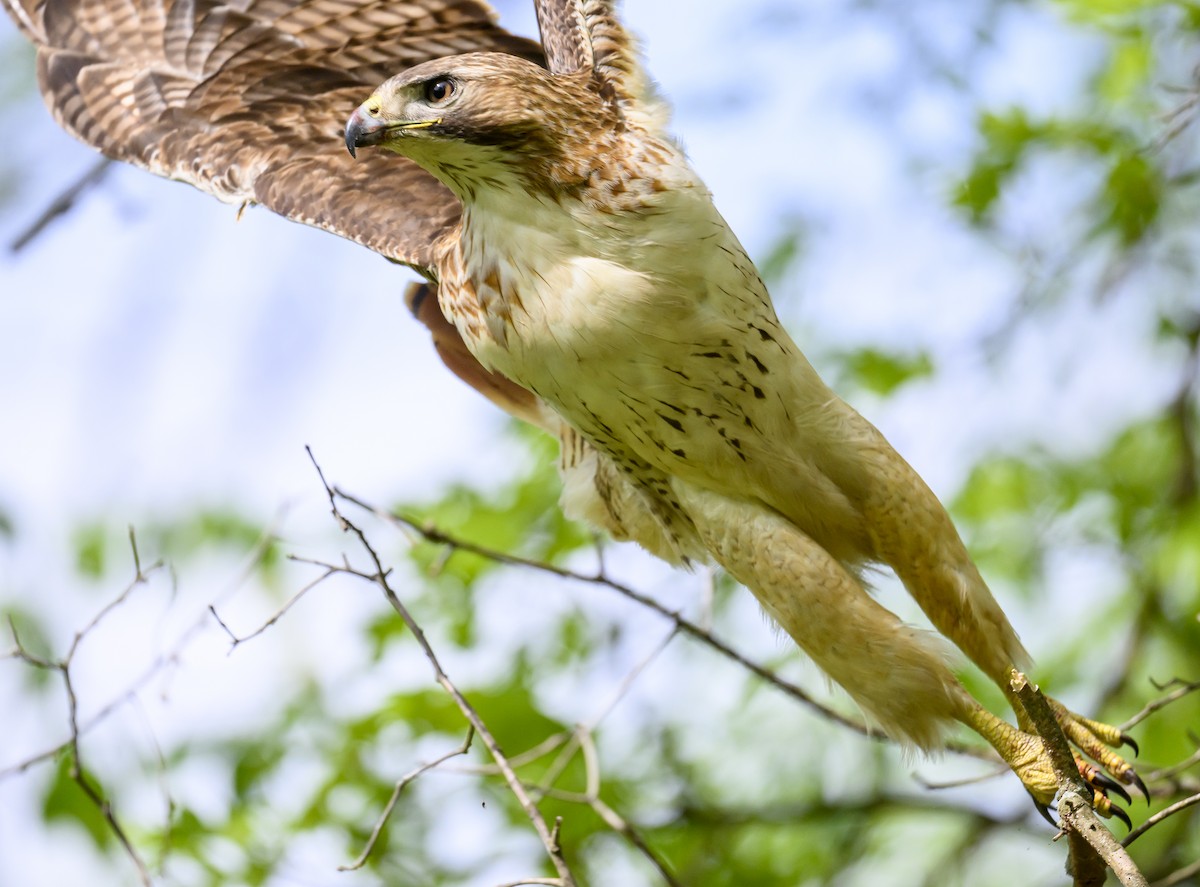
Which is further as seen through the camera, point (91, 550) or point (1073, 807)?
point (91, 550)

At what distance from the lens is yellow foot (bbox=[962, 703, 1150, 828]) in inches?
131

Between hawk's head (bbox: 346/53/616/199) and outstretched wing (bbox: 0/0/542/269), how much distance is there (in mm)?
767

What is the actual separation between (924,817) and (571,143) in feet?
11.0

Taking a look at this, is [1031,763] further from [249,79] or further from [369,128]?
[249,79]

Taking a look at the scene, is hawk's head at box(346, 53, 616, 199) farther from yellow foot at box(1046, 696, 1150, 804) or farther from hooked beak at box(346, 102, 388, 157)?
yellow foot at box(1046, 696, 1150, 804)

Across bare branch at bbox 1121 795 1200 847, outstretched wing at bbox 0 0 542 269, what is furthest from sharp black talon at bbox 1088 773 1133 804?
outstretched wing at bbox 0 0 542 269

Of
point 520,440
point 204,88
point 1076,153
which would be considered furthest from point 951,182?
point 204,88

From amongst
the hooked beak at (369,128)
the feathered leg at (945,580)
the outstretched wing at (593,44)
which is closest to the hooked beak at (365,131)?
the hooked beak at (369,128)

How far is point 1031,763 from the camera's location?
11.0 feet

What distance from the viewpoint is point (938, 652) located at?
3426 millimetres

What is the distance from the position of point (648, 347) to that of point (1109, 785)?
1.53 meters

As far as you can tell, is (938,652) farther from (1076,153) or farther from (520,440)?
Result: (1076,153)

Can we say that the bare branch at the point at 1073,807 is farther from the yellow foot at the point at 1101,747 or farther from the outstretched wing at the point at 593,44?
the outstretched wing at the point at 593,44

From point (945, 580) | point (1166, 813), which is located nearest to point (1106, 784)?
point (945, 580)
